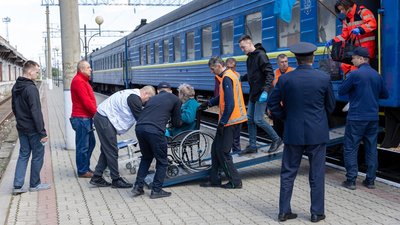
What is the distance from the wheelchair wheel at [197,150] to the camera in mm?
7453

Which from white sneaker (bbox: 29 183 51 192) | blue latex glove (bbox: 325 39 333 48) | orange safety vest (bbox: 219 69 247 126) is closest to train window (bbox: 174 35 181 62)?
A: blue latex glove (bbox: 325 39 333 48)

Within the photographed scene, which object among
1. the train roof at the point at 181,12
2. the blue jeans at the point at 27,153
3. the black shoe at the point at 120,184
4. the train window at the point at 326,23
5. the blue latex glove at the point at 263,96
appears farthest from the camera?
the train roof at the point at 181,12

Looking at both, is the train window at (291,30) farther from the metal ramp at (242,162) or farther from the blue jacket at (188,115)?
the blue jacket at (188,115)

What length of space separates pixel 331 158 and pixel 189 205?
3383 millimetres

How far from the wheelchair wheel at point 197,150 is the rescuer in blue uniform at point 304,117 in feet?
7.09

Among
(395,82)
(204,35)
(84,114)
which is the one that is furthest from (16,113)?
(204,35)

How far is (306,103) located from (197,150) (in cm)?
275

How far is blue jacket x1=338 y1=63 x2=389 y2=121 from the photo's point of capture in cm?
644

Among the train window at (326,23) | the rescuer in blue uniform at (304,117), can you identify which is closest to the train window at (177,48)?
the train window at (326,23)

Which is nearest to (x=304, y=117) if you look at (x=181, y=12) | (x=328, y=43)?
(x=328, y=43)

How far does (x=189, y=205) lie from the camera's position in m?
6.14

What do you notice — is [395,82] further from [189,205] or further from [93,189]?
[93,189]

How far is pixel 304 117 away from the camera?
525cm

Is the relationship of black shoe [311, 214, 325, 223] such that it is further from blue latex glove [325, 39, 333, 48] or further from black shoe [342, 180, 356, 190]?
blue latex glove [325, 39, 333, 48]
